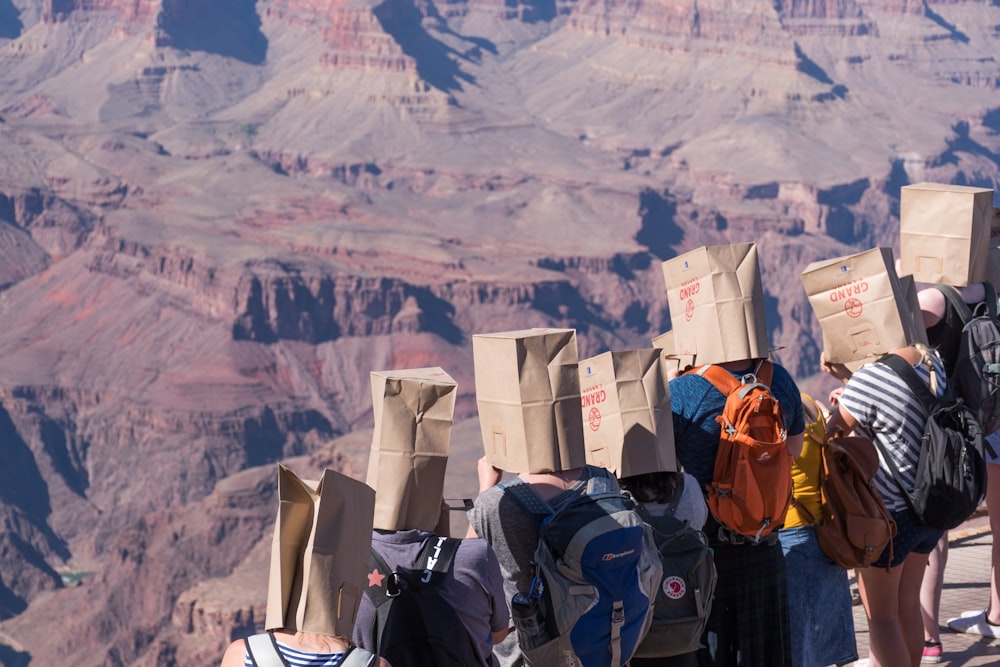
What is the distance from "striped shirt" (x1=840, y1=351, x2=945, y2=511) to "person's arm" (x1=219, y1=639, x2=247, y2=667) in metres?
3.29

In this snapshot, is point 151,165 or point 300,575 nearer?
point 300,575

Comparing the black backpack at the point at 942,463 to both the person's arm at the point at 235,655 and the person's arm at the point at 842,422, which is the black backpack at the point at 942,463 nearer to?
the person's arm at the point at 842,422

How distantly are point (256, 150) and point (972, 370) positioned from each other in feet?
375

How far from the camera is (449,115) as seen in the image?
396 feet

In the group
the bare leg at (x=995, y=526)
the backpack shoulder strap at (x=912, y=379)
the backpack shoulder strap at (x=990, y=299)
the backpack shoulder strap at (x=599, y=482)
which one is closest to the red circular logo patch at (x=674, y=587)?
the backpack shoulder strap at (x=599, y=482)

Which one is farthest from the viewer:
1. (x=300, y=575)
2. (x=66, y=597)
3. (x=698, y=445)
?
(x=66, y=597)

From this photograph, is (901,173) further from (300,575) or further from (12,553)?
(300,575)

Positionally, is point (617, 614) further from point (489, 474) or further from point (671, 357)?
point (671, 357)

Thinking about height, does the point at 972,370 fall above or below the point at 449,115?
below

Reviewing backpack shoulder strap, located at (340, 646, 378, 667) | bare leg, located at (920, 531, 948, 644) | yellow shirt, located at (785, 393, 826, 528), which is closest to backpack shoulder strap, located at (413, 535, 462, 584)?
backpack shoulder strap, located at (340, 646, 378, 667)

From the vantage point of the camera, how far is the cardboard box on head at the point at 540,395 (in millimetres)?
5113

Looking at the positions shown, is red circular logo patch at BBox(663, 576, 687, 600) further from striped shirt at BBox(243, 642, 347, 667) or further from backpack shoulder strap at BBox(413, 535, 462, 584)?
striped shirt at BBox(243, 642, 347, 667)

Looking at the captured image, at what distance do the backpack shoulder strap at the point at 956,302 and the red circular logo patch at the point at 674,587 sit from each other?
268cm

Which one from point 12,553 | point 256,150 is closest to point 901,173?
point 256,150
